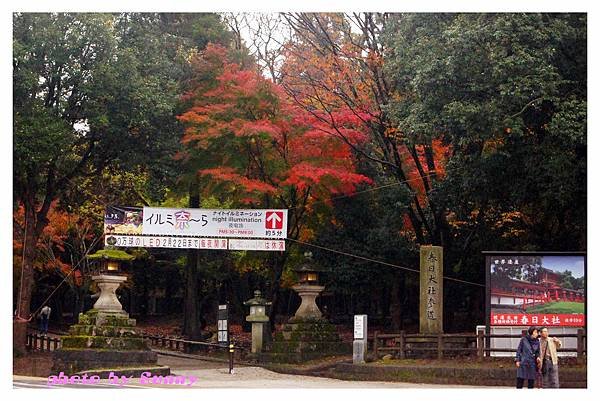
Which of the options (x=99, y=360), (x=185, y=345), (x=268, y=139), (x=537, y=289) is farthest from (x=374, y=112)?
(x=99, y=360)

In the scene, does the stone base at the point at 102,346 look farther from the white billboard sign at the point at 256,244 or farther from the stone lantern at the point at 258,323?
the stone lantern at the point at 258,323

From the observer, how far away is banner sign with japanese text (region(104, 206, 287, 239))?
28562 mm

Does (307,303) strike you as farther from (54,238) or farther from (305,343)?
(54,238)

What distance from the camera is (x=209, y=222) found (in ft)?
94.2

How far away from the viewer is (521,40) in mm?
23953

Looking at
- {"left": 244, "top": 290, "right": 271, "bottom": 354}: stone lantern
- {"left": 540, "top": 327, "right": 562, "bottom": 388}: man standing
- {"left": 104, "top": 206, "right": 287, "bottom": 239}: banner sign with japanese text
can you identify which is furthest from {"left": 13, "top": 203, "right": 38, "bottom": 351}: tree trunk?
{"left": 540, "top": 327, "right": 562, "bottom": 388}: man standing

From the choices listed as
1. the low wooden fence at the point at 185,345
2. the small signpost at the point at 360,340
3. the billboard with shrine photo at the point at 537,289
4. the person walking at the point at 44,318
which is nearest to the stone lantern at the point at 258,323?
the low wooden fence at the point at 185,345

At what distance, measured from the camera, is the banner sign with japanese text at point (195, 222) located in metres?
28.6

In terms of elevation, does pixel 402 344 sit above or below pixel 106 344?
above

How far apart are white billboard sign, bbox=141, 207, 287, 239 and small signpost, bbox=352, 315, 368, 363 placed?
188 inches

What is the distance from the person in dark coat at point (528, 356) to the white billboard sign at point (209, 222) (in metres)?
11.7

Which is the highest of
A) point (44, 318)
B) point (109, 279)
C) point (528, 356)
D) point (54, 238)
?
point (54, 238)

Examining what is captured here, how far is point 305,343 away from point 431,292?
5304mm

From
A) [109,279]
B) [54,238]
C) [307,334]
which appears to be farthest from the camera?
[54,238]
